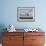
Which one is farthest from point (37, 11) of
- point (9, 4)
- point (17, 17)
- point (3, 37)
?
point (3, 37)

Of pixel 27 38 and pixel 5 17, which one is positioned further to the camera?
pixel 5 17

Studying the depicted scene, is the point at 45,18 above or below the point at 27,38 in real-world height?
above

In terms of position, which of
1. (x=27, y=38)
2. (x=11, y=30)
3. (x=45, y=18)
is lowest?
(x=27, y=38)

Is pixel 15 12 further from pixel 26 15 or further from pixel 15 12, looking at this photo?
pixel 26 15

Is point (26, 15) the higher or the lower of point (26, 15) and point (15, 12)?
the lower

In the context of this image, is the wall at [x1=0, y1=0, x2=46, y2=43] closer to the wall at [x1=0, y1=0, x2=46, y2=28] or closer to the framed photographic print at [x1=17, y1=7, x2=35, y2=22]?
the wall at [x1=0, y1=0, x2=46, y2=28]

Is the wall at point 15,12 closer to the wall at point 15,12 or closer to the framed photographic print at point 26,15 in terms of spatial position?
the wall at point 15,12

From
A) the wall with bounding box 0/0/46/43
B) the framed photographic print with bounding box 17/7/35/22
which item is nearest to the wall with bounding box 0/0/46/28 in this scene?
the wall with bounding box 0/0/46/43

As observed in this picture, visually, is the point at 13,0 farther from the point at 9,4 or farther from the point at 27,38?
the point at 27,38

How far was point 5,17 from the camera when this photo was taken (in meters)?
4.34

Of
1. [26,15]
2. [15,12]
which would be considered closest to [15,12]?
[15,12]

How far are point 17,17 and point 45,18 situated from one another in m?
0.96

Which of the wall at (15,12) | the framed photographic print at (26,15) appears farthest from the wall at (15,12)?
the framed photographic print at (26,15)

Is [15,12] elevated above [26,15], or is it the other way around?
[15,12]
